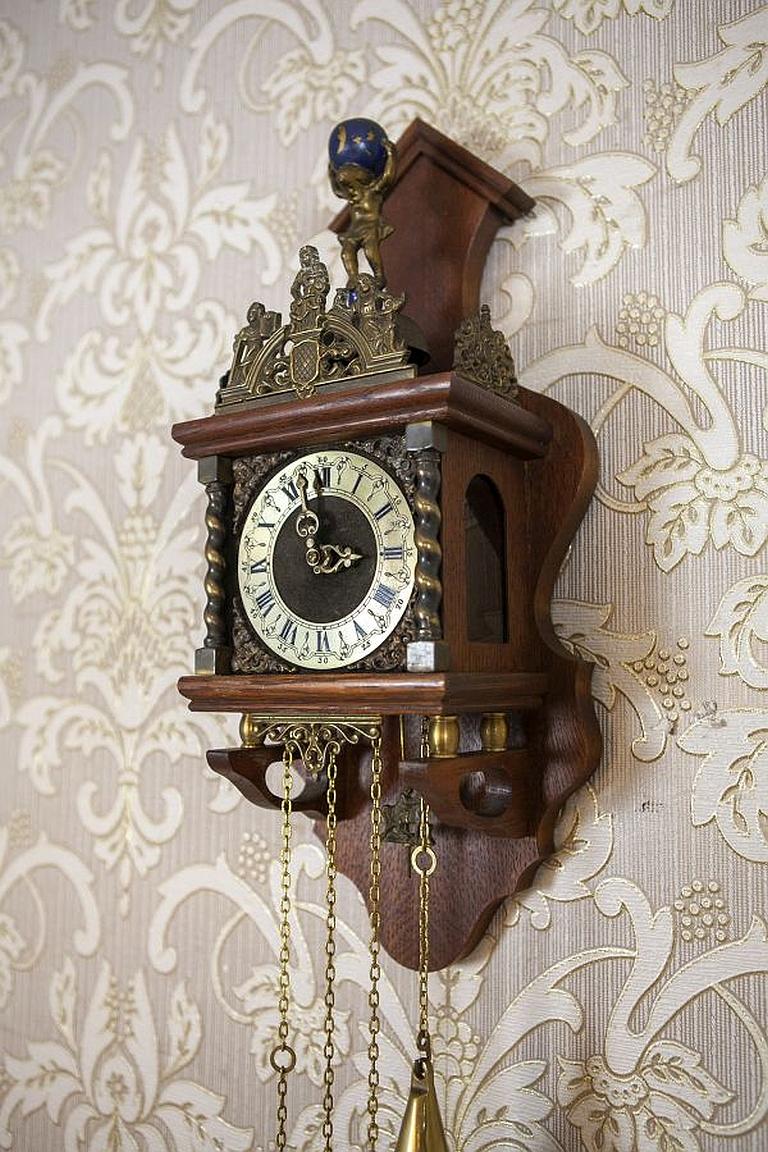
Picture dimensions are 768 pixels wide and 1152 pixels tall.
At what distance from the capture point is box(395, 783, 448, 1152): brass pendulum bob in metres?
0.82

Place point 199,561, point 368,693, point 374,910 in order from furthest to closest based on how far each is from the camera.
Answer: point 199,561, point 374,910, point 368,693

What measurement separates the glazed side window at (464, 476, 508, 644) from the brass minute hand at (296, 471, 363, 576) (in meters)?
0.09

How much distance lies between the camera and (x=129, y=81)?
1.25 metres

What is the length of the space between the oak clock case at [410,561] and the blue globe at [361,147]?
5 cm

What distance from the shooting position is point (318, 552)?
2.74 feet

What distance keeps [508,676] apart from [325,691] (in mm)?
141

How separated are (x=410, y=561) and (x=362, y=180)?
34cm

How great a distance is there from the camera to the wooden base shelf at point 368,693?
0.76 meters

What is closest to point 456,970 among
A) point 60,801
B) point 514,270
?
point 60,801

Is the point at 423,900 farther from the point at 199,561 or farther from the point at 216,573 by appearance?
the point at 199,561

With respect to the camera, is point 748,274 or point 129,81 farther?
point 129,81

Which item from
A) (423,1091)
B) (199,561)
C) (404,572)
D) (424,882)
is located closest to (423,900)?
(424,882)

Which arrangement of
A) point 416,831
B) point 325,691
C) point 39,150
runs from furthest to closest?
point 39,150
point 416,831
point 325,691

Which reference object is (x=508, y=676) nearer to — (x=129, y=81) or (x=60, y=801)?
(x=60, y=801)
